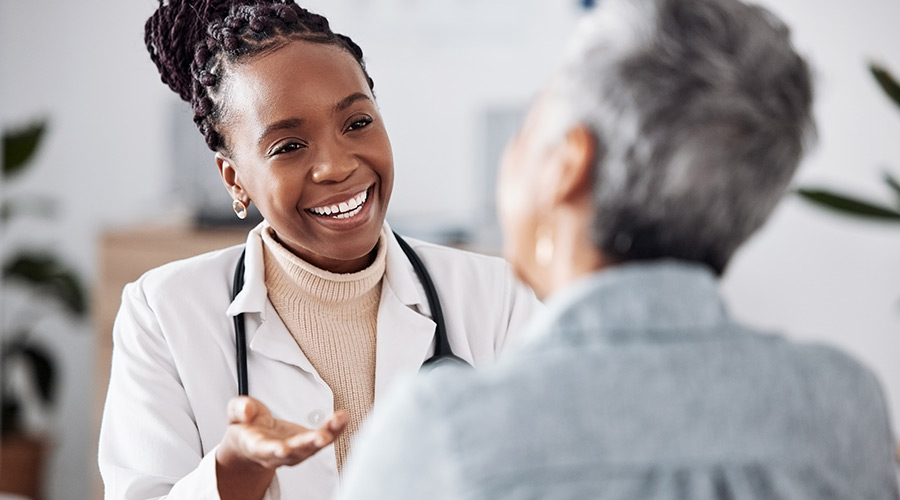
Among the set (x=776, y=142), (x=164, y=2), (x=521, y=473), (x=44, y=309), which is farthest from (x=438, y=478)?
(x=44, y=309)

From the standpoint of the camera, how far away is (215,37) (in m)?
1.33

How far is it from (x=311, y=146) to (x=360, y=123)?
0.08m

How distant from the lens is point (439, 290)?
4.81ft

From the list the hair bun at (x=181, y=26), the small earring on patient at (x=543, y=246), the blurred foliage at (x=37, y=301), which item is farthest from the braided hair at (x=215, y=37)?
the blurred foliage at (x=37, y=301)

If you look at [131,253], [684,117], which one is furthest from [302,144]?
[131,253]

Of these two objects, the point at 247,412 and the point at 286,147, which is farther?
the point at 286,147

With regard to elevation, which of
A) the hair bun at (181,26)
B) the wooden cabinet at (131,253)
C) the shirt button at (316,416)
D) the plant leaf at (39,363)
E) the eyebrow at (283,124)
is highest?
the hair bun at (181,26)

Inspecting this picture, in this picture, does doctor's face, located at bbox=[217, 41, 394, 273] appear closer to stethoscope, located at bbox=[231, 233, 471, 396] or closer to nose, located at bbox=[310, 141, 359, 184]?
nose, located at bbox=[310, 141, 359, 184]

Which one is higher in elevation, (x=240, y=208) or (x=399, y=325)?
(x=240, y=208)

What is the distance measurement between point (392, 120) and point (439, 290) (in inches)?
87.5

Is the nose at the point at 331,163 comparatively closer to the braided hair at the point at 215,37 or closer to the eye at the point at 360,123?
the eye at the point at 360,123

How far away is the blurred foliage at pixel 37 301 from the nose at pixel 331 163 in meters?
2.51

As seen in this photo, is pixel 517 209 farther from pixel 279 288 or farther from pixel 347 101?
pixel 279 288

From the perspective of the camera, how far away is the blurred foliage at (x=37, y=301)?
137 inches
